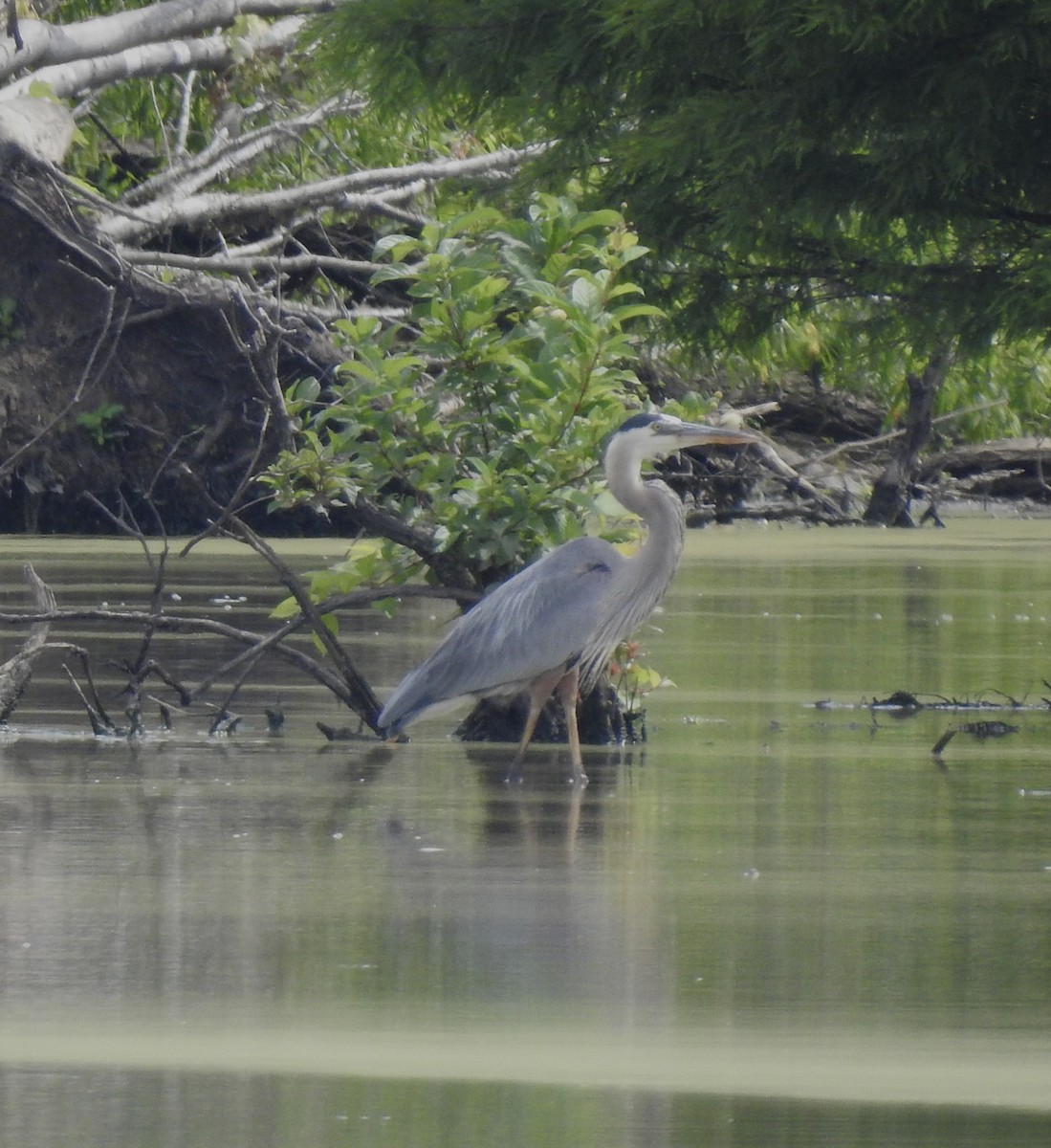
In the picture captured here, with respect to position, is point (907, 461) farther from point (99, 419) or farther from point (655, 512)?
point (655, 512)

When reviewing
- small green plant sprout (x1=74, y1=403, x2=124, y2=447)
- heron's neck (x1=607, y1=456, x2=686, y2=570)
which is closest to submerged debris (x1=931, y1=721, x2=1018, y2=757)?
heron's neck (x1=607, y1=456, x2=686, y2=570)

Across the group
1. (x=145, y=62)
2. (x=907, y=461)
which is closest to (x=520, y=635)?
(x=145, y=62)

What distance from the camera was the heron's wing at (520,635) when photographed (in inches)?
365

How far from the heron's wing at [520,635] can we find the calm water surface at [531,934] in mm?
307

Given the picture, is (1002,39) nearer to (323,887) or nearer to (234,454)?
(323,887)

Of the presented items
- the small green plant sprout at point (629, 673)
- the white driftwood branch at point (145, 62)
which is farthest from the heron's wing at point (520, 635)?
the white driftwood branch at point (145, 62)

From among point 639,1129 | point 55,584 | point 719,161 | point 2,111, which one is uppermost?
point 2,111

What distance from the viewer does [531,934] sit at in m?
6.07

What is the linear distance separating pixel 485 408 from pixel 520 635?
1.71m

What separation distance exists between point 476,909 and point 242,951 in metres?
0.75

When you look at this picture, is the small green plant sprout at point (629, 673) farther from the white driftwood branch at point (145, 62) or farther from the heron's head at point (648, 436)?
the white driftwood branch at point (145, 62)

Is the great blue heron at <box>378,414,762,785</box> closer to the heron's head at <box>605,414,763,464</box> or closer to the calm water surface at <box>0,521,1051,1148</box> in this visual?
the heron's head at <box>605,414,763,464</box>

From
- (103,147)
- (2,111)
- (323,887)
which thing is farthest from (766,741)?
(103,147)

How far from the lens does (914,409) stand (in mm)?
30500
